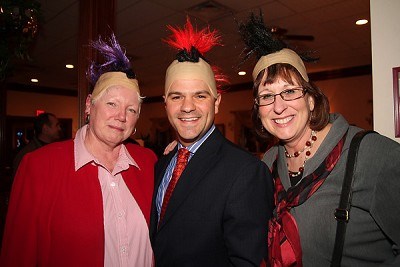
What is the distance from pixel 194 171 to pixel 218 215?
28 cm

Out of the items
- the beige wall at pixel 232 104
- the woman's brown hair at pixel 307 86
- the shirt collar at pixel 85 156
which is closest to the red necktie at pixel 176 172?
the shirt collar at pixel 85 156

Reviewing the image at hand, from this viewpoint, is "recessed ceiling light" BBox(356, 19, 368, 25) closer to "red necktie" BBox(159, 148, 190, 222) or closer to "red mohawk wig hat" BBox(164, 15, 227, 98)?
"red mohawk wig hat" BBox(164, 15, 227, 98)

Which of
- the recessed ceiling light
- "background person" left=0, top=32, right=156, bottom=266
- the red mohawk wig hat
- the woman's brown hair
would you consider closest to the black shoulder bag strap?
the woman's brown hair

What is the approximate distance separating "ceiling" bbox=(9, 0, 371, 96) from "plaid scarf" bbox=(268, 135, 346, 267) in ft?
6.18

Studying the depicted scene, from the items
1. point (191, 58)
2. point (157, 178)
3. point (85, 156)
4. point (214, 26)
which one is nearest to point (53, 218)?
point (85, 156)

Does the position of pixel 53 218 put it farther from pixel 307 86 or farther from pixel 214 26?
pixel 214 26

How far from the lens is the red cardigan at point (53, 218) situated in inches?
63.9

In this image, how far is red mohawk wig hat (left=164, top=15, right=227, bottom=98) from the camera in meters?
1.79

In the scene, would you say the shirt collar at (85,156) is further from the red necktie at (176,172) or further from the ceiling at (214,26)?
the ceiling at (214,26)

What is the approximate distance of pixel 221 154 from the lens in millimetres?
1645

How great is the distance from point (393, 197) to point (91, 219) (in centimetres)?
149

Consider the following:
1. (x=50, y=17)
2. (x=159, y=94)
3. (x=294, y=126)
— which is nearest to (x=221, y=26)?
(x=50, y=17)

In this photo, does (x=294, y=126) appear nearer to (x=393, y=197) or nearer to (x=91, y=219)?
(x=393, y=197)

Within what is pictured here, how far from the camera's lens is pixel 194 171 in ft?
5.29
